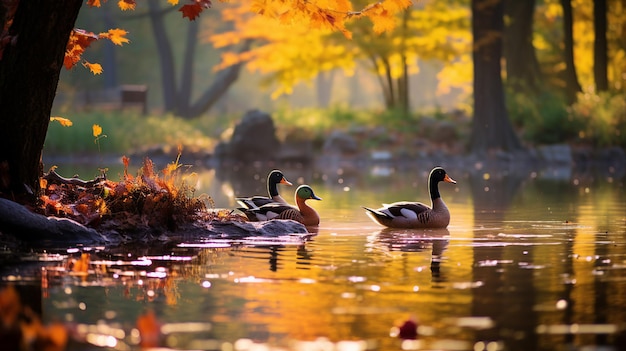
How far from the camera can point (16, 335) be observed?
6.65 m

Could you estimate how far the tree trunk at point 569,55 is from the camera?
40500 mm

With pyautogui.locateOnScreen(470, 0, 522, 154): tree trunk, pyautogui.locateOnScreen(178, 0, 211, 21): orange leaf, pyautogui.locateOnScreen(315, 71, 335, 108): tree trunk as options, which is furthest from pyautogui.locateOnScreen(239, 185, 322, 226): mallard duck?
pyautogui.locateOnScreen(315, 71, 335, 108): tree trunk

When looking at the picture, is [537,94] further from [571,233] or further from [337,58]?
[571,233]

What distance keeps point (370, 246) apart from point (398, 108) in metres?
32.3

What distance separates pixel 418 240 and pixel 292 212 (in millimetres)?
2456

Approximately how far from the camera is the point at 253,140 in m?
41.1

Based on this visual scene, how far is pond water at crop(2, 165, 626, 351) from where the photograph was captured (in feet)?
25.8

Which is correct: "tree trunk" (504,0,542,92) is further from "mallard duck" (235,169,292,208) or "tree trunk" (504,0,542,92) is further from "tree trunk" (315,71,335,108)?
"tree trunk" (315,71,335,108)

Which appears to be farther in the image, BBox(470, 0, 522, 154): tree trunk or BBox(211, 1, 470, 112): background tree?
BBox(211, 1, 470, 112): background tree

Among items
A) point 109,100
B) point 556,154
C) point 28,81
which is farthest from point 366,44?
point 28,81

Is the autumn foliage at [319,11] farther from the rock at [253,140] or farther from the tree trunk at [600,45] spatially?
the tree trunk at [600,45]

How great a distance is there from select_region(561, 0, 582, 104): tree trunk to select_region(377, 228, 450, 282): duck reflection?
2574 centimetres

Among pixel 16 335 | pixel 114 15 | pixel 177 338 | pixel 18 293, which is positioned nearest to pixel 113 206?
pixel 18 293

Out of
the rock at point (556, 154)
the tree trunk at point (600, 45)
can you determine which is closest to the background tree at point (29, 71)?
the rock at point (556, 154)
